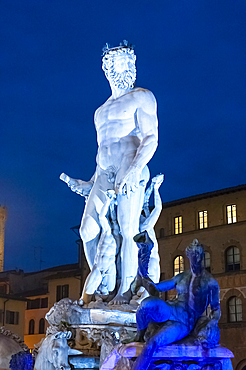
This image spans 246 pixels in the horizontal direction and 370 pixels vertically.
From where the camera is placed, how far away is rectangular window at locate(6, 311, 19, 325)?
49388mm

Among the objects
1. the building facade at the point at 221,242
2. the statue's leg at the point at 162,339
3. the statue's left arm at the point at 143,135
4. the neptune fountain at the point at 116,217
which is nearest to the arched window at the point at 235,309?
the building facade at the point at 221,242

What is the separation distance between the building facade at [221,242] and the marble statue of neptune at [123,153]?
113 feet

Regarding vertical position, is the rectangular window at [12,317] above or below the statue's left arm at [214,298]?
above

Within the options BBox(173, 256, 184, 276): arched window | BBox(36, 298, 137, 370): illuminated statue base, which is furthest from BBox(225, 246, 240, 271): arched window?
BBox(36, 298, 137, 370): illuminated statue base

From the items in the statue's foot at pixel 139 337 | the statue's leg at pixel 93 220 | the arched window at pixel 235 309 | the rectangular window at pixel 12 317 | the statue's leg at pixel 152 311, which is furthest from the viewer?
the rectangular window at pixel 12 317

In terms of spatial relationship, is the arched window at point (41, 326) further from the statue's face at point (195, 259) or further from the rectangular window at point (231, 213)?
the statue's face at point (195, 259)

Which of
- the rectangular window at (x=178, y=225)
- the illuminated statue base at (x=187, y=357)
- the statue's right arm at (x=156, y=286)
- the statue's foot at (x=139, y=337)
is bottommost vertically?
the illuminated statue base at (x=187, y=357)

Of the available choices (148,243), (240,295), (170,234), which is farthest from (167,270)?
(148,243)

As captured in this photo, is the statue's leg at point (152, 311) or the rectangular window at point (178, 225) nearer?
the statue's leg at point (152, 311)

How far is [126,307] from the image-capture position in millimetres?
9031

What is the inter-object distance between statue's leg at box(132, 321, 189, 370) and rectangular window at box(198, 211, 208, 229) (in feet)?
141

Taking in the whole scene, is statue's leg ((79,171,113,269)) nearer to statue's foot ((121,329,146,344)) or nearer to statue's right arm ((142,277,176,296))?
statue's right arm ((142,277,176,296))

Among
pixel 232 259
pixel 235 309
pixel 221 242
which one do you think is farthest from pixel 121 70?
pixel 221 242

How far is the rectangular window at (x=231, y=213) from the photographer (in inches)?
1838
